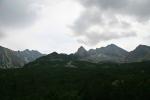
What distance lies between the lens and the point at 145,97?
197250 millimetres

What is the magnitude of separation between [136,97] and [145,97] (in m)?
6.09

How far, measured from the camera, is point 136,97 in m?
200
